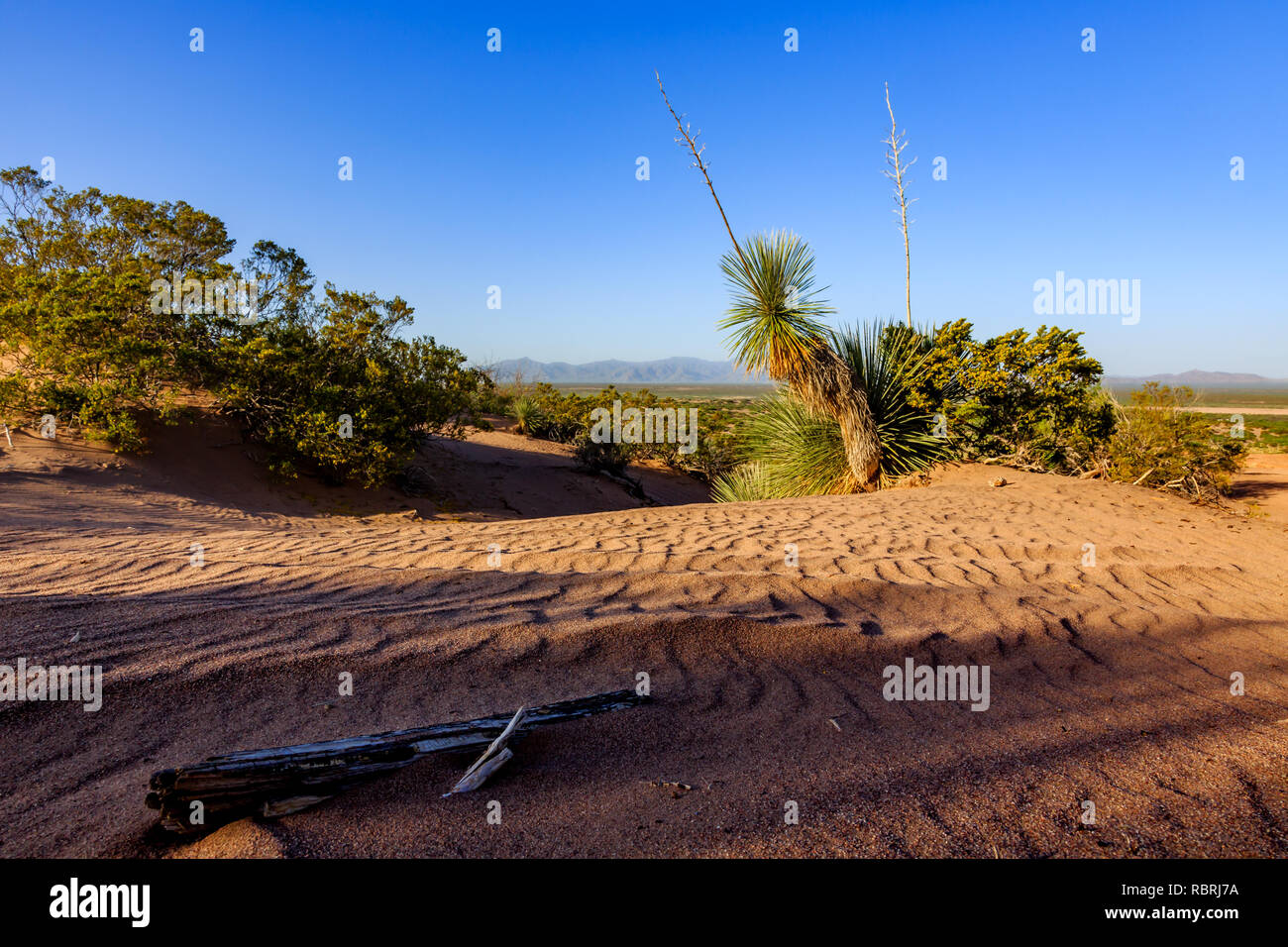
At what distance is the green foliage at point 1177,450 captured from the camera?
30.0ft

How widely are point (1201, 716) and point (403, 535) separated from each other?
6.16 metres

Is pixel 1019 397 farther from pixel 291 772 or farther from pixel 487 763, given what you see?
pixel 291 772

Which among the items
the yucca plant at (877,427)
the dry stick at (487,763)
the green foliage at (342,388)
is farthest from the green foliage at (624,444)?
the dry stick at (487,763)

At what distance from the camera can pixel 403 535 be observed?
6449 millimetres

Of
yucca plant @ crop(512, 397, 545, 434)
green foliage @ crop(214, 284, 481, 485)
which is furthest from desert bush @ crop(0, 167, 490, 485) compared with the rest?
yucca plant @ crop(512, 397, 545, 434)

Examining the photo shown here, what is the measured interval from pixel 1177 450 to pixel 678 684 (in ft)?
31.1

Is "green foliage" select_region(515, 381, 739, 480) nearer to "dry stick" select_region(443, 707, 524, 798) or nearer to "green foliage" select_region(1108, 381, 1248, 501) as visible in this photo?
"green foliage" select_region(1108, 381, 1248, 501)

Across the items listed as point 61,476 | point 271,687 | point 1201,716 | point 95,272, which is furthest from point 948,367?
point 95,272

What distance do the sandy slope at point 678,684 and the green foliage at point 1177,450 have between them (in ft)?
11.9

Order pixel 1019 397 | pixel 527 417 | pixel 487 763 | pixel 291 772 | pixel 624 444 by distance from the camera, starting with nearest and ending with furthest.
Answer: pixel 291 772 → pixel 487 763 → pixel 1019 397 → pixel 624 444 → pixel 527 417

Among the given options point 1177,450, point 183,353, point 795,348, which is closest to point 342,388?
point 183,353

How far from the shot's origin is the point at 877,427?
35.0ft

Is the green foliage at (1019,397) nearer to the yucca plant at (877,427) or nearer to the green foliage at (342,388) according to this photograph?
the yucca plant at (877,427)
